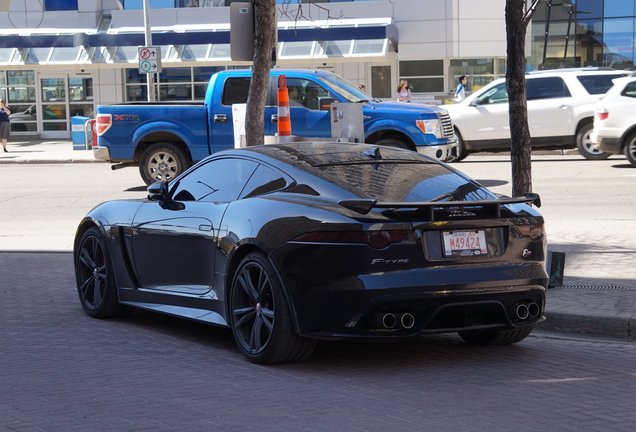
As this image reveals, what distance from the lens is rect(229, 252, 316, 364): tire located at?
6.50 metres

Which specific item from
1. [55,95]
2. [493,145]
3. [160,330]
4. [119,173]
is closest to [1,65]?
[55,95]

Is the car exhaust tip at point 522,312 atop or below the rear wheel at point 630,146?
below

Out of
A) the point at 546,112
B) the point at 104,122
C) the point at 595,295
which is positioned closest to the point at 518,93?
the point at 595,295

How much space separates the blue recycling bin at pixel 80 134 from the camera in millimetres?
32312

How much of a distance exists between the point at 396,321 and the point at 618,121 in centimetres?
1542

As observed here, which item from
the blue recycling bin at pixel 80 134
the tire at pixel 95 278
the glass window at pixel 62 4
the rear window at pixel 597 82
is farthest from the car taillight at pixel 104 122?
the glass window at pixel 62 4

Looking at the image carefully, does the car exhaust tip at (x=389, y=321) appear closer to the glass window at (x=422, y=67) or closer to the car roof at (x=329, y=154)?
the car roof at (x=329, y=154)

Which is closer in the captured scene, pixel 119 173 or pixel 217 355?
pixel 217 355

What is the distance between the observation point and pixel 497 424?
17.4 ft

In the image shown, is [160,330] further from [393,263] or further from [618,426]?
[618,426]

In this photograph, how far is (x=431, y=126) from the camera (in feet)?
59.7

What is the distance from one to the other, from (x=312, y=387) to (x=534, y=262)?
1.69 metres

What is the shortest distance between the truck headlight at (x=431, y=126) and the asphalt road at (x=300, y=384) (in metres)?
10.3

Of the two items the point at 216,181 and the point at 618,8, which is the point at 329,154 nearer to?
the point at 216,181
